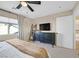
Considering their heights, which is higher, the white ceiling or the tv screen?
the white ceiling

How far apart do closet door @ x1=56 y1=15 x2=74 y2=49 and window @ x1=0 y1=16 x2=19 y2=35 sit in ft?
11.0

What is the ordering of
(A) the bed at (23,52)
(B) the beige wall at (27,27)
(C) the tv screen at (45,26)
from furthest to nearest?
(B) the beige wall at (27,27) → (C) the tv screen at (45,26) → (A) the bed at (23,52)

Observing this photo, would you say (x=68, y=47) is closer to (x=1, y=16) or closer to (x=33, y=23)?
(x=33, y=23)

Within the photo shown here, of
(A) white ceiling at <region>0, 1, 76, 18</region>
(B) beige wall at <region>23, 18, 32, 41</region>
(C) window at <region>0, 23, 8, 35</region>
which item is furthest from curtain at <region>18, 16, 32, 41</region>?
(A) white ceiling at <region>0, 1, 76, 18</region>

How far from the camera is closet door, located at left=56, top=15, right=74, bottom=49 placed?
5434 millimetres

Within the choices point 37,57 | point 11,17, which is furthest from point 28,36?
point 37,57

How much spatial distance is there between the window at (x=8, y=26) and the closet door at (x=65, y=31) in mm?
3340

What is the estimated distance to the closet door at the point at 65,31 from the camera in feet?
17.8

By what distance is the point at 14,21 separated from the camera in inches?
263

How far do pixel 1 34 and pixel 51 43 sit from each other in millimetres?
3554

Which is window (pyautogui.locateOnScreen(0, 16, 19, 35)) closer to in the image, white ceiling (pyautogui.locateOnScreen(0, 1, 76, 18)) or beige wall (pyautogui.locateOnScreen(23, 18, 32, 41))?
white ceiling (pyautogui.locateOnScreen(0, 1, 76, 18))

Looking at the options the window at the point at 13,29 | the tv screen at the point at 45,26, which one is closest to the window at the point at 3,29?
the window at the point at 13,29

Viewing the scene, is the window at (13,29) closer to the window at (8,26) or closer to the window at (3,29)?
the window at (8,26)

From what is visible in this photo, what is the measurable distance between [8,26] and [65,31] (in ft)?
13.6
